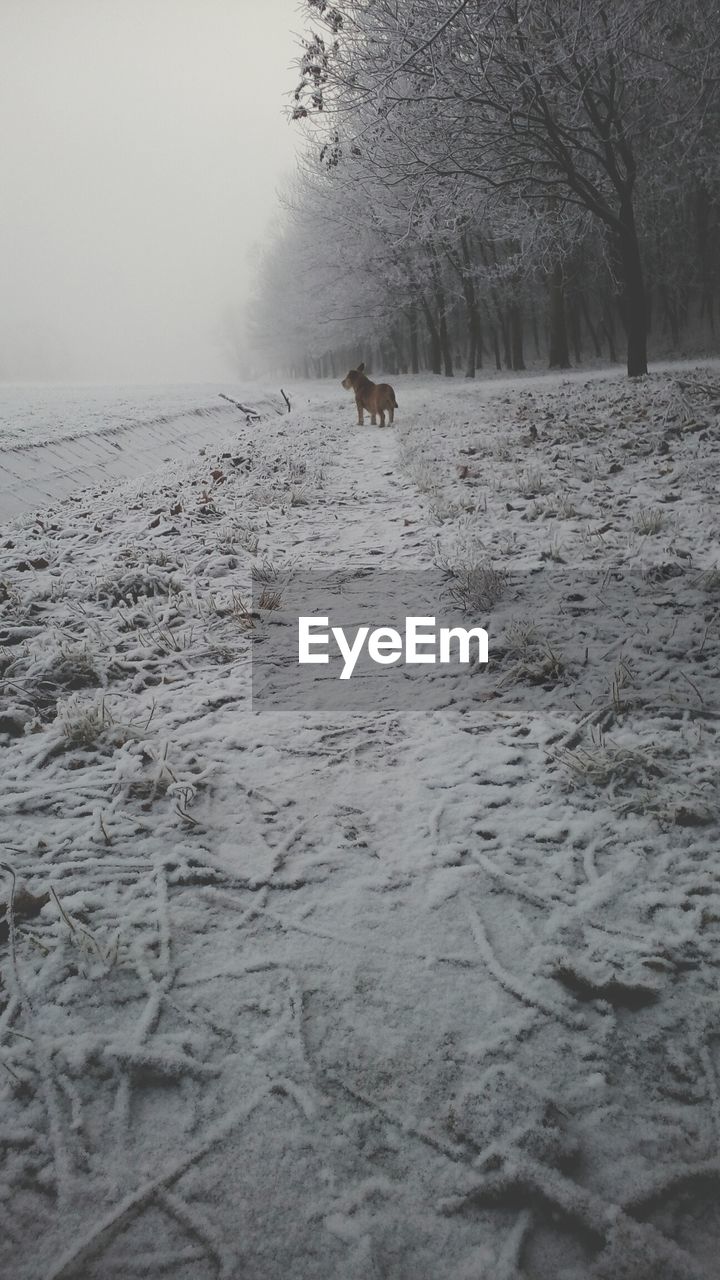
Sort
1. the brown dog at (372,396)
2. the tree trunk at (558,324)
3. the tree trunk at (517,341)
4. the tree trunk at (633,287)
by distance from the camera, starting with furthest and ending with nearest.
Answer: the tree trunk at (517,341) → the tree trunk at (558,324) → the brown dog at (372,396) → the tree trunk at (633,287)

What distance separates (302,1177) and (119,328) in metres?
209

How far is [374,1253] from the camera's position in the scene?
3.27 feet

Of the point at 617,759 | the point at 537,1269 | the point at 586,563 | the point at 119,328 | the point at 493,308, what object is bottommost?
the point at 537,1269

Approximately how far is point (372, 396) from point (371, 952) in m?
12.0

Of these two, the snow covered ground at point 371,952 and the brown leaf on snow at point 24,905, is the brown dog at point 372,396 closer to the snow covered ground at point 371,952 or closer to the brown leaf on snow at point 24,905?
the snow covered ground at point 371,952

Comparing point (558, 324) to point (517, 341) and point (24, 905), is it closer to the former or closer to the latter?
point (517, 341)

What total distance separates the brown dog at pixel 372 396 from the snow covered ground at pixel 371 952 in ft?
30.4

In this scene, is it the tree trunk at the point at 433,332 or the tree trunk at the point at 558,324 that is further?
the tree trunk at the point at 433,332

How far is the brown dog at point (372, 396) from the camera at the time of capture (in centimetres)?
1185

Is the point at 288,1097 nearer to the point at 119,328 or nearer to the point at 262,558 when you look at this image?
the point at 262,558

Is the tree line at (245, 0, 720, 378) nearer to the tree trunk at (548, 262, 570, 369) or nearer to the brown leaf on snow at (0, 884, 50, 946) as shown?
the tree trunk at (548, 262, 570, 369)

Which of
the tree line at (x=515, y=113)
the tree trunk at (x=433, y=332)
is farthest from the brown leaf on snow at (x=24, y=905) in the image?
the tree trunk at (x=433, y=332)

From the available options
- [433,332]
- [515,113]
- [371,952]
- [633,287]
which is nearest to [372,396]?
[515,113]

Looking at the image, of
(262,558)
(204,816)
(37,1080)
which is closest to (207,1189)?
(37,1080)
